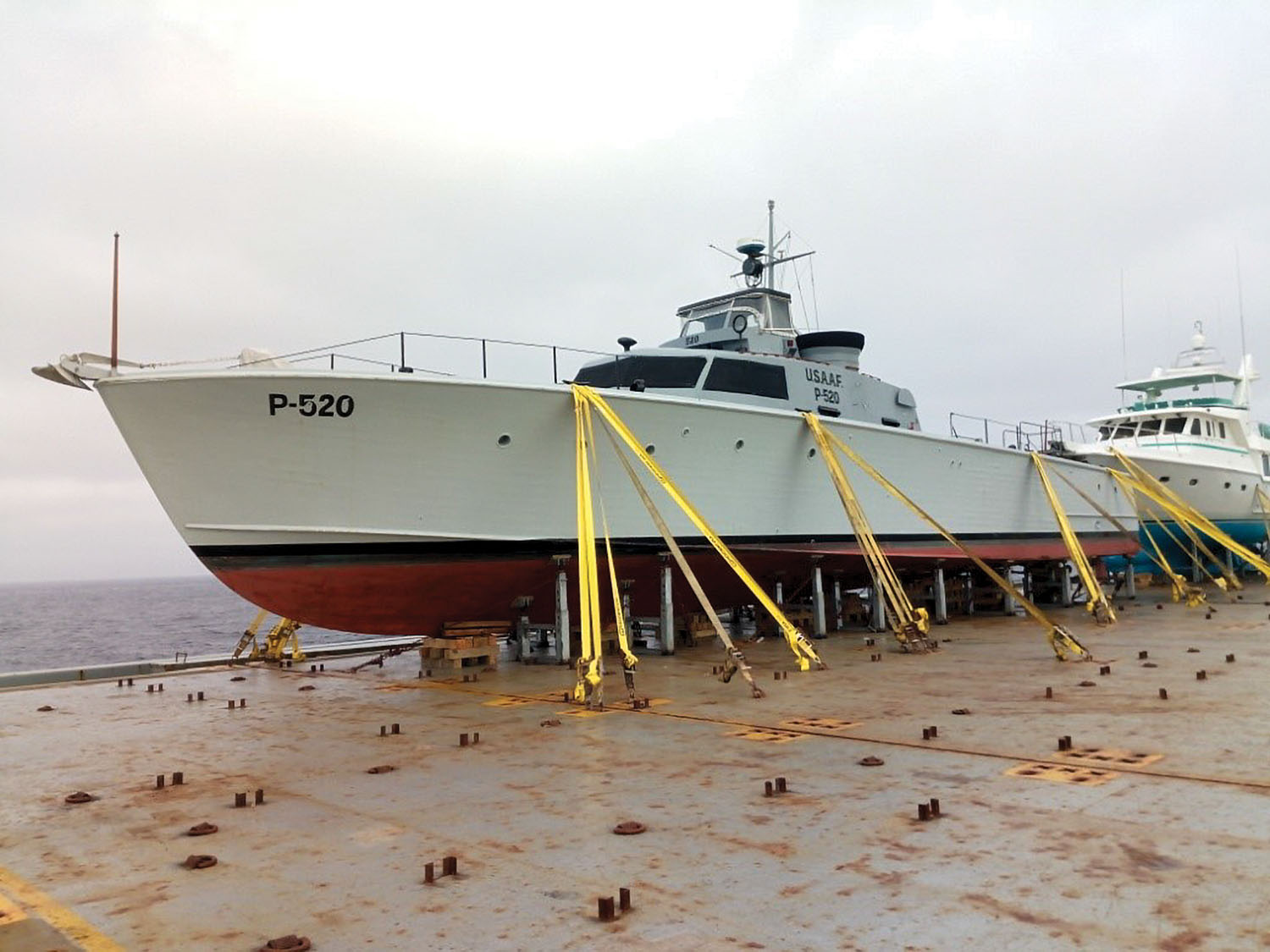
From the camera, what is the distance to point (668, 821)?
426 centimetres

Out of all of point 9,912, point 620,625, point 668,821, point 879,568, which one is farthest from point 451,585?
point 9,912

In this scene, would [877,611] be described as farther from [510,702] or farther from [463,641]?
[510,702]

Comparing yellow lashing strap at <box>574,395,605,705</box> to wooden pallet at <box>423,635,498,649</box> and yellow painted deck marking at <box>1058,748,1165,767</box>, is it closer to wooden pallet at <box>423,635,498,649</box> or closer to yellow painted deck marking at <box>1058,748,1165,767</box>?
wooden pallet at <box>423,635,498,649</box>

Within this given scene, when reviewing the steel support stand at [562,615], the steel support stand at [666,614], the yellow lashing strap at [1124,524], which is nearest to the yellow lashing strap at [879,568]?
the steel support stand at [666,614]

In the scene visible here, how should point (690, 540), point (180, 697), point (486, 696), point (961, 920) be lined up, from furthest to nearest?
point (690, 540)
point (180, 697)
point (486, 696)
point (961, 920)

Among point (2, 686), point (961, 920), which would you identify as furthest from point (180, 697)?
point (961, 920)

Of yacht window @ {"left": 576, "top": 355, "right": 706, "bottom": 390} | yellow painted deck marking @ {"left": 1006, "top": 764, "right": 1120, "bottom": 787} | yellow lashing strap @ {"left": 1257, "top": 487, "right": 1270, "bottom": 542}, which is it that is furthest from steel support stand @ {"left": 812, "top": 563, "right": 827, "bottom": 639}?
yellow lashing strap @ {"left": 1257, "top": 487, "right": 1270, "bottom": 542}

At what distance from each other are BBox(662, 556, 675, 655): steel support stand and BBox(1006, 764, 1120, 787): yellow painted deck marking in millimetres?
6176

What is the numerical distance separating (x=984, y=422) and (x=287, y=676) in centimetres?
1272

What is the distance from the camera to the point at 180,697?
8.88m

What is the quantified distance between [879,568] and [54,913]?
34.5 feet

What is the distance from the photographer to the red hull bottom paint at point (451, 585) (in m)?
9.28

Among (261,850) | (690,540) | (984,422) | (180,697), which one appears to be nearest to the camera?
(261,850)

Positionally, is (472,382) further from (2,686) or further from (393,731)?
(2,686)
